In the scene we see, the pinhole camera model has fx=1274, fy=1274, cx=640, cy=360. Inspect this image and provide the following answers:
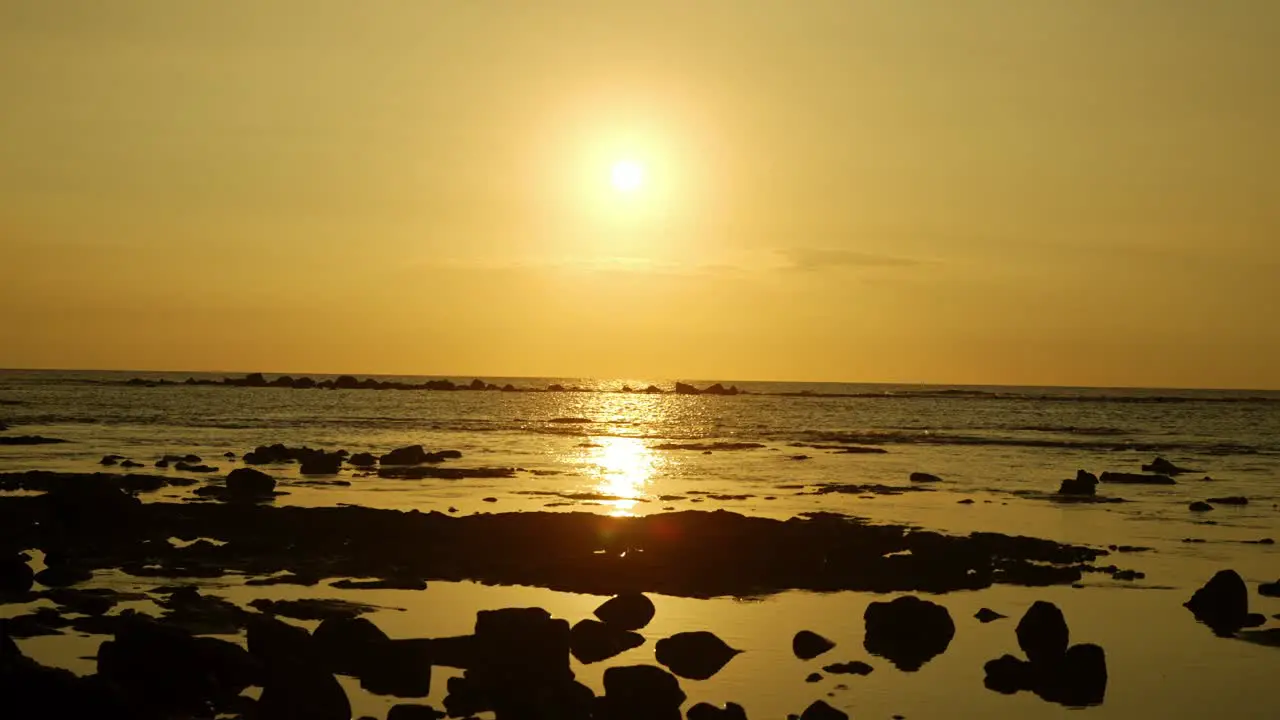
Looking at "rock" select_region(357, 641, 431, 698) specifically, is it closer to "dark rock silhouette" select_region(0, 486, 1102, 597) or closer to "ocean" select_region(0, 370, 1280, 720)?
"ocean" select_region(0, 370, 1280, 720)

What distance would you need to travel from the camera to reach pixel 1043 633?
72.8ft

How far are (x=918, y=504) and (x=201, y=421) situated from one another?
73342mm

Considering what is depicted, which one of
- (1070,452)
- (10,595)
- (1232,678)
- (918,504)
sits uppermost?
(1070,452)

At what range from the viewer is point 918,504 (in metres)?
47.6

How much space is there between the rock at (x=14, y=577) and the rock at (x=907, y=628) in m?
16.5

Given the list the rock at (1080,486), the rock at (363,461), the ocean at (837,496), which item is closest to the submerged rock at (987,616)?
the ocean at (837,496)

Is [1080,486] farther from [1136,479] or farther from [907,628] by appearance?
[907,628]

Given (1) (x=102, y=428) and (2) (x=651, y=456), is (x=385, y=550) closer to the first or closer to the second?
(2) (x=651, y=456)

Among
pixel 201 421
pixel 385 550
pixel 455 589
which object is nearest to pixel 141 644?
pixel 455 589

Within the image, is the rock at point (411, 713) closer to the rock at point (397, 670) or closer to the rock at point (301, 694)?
the rock at point (301, 694)

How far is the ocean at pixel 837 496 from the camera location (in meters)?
20.3

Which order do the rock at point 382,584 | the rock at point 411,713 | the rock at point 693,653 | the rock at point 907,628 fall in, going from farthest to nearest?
the rock at point 382,584, the rock at point 907,628, the rock at point 693,653, the rock at point 411,713

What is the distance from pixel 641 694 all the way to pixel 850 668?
15.1 ft

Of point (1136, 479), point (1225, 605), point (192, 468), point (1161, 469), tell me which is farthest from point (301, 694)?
point (1161, 469)
